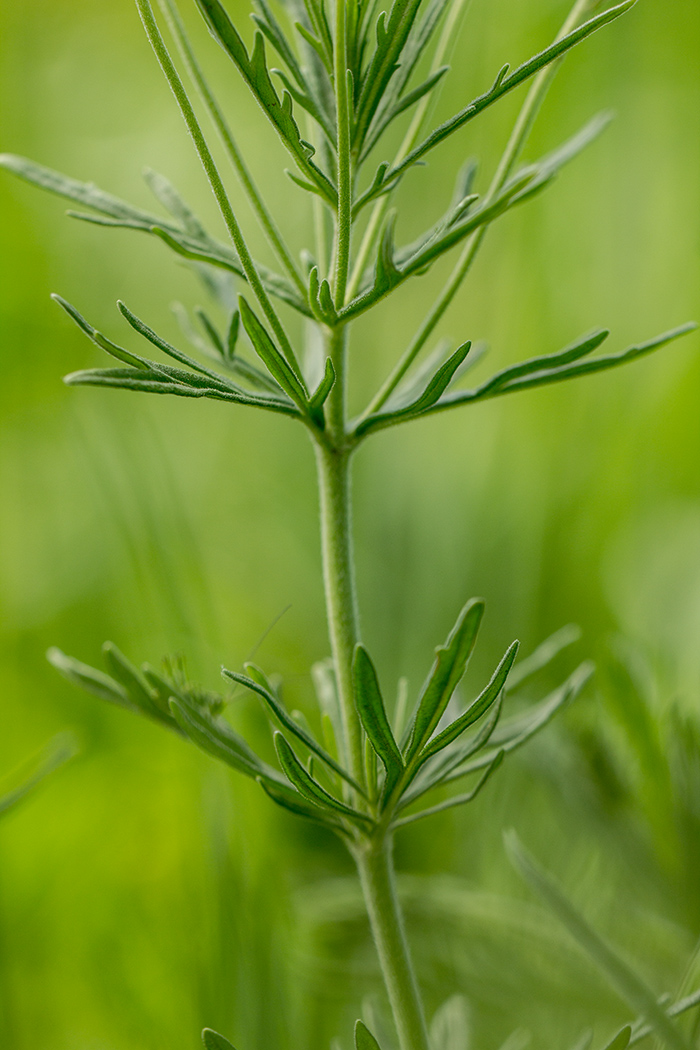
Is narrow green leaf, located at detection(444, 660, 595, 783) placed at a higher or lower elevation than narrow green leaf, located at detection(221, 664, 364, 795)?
lower

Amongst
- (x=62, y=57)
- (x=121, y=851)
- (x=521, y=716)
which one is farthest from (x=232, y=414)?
(x=521, y=716)

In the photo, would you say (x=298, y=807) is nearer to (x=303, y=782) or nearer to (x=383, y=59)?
(x=303, y=782)

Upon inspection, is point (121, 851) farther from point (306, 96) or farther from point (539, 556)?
point (306, 96)

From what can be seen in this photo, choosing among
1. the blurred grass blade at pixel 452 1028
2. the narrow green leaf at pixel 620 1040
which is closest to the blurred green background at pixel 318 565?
the blurred grass blade at pixel 452 1028

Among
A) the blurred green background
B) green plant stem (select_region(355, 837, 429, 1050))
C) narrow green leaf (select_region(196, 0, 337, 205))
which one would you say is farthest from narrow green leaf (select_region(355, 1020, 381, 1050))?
narrow green leaf (select_region(196, 0, 337, 205))

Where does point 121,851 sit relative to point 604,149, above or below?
below

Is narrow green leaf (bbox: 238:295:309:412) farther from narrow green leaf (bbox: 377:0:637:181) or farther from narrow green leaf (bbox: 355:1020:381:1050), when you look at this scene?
narrow green leaf (bbox: 355:1020:381:1050)
